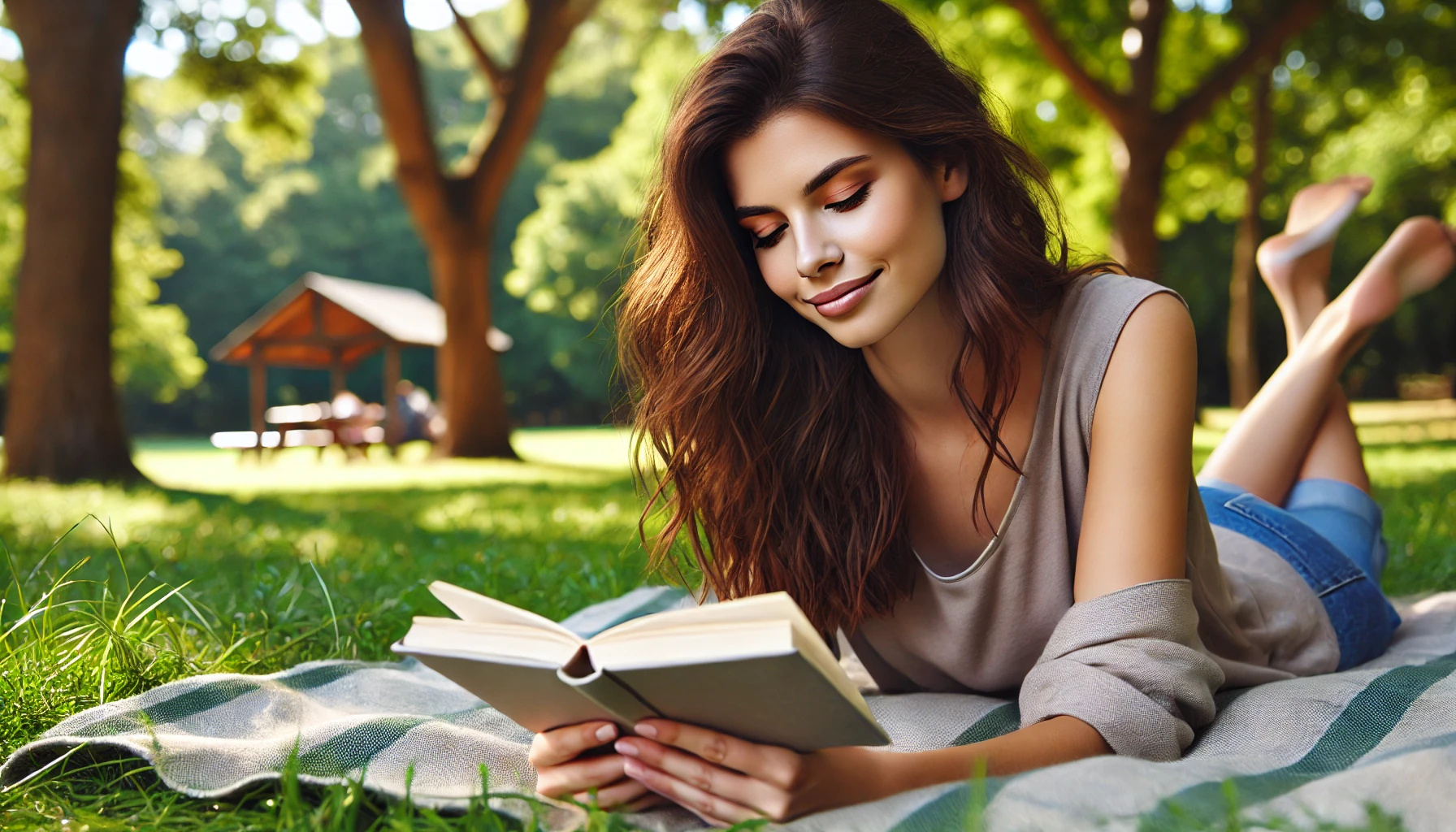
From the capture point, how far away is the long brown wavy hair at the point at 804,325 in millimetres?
1933

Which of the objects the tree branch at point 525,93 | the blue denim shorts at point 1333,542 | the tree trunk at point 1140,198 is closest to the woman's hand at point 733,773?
the blue denim shorts at point 1333,542

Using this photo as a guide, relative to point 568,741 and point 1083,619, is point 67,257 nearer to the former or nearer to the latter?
point 568,741

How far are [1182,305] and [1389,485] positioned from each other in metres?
5.76

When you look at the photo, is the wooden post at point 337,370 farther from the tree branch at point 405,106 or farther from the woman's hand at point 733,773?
the woman's hand at point 733,773

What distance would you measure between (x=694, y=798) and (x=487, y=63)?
1238 cm

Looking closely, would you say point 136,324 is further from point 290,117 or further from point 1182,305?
point 1182,305

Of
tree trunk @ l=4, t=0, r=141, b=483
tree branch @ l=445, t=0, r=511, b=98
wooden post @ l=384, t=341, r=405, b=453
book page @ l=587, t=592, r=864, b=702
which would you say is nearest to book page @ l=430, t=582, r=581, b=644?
book page @ l=587, t=592, r=864, b=702

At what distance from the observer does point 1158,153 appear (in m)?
11.6

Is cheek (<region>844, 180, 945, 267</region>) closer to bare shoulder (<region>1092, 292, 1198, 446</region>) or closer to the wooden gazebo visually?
bare shoulder (<region>1092, 292, 1198, 446</region>)

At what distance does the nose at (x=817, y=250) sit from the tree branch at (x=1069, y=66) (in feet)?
33.4

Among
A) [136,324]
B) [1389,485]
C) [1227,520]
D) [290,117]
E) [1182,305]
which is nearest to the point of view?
[1182,305]

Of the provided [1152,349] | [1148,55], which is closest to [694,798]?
[1152,349]

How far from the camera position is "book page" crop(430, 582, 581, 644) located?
1.39m

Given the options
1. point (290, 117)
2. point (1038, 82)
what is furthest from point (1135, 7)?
point (290, 117)
